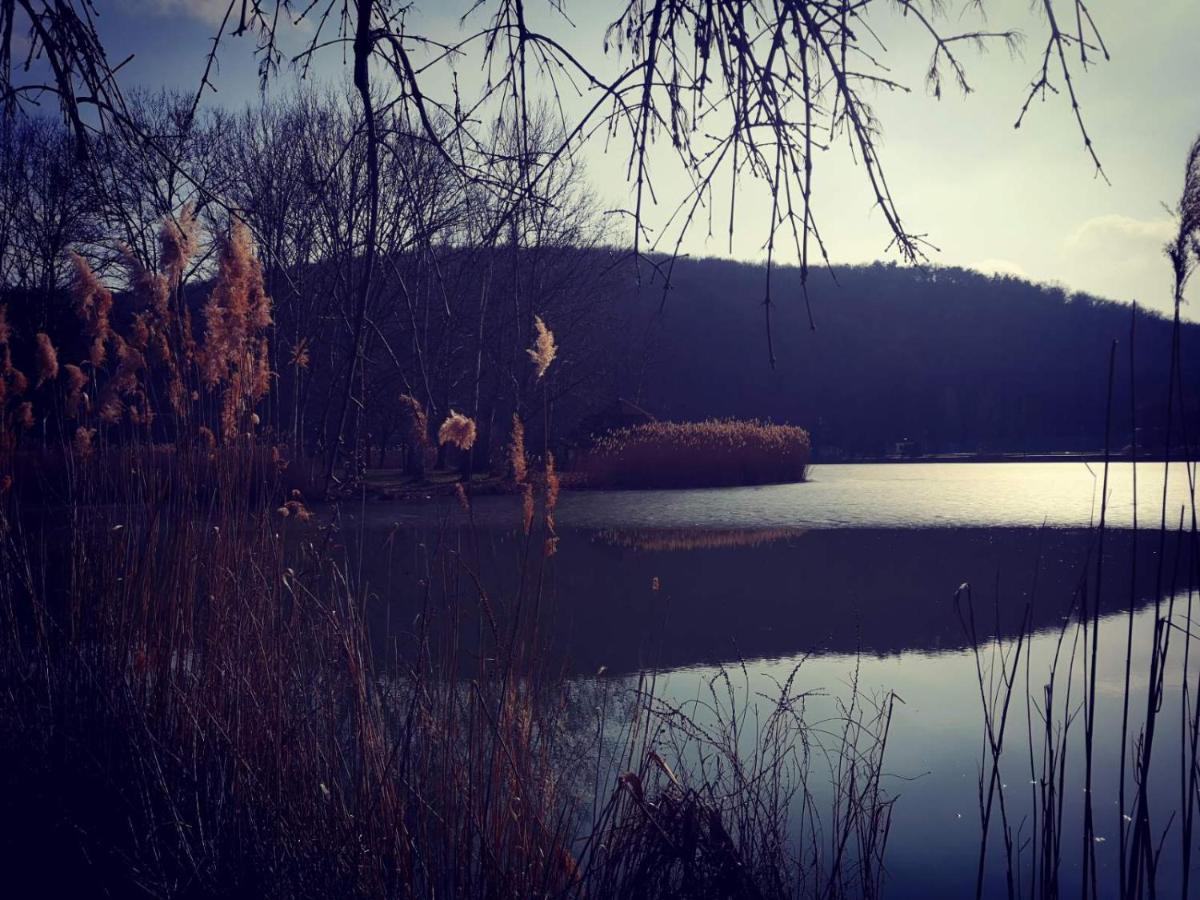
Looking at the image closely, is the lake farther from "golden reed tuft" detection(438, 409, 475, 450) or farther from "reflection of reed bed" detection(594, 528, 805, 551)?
"golden reed tuft" detection(438, 409, 475, 450)

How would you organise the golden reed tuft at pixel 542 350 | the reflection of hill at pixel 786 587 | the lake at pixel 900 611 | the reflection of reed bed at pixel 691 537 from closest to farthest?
the golden reed tuft at pixel 542 350, the lake at pixel 900 611, the reflection of hill at pixel 786 587, the reflection of reed bed at pixel 691 537

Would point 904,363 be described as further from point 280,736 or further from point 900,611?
point 280,736

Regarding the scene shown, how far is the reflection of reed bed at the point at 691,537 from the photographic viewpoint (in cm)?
634

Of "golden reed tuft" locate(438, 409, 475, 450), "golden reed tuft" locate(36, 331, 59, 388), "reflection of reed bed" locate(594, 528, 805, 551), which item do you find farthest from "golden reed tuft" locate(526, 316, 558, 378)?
"reflection of reed bed" locate(594, 528, 805, 551)

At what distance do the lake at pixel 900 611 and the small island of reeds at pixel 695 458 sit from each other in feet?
7.19

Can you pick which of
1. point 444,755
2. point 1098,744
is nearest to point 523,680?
point 444,755

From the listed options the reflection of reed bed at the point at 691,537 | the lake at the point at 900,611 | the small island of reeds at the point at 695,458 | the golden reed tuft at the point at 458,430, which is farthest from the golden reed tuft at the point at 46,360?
the small island of reeds at the point at 695,458

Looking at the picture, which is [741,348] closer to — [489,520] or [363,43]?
[489,520]

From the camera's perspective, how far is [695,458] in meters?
11.5

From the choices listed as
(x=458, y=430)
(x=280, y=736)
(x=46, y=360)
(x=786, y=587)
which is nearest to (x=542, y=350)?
(x=458, y=430)

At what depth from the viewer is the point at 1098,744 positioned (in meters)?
2.62

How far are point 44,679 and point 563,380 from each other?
1371 centimetres

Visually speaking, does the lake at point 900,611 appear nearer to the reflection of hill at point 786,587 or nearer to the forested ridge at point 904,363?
the reflection of hill at point 786,587

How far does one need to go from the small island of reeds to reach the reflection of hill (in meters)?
4.49
